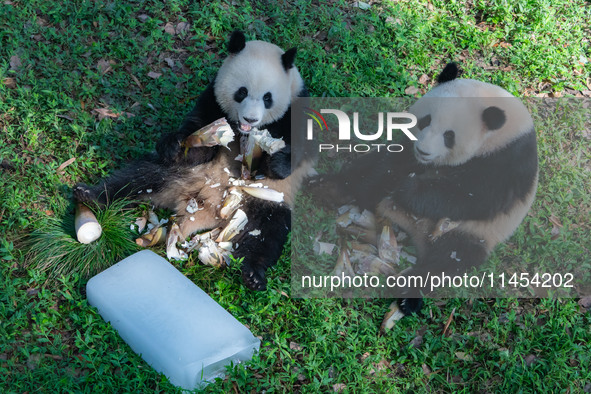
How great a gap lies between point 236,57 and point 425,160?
145cm

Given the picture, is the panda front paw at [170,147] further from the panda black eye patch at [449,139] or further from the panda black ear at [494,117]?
the panda black ear at [494,117]

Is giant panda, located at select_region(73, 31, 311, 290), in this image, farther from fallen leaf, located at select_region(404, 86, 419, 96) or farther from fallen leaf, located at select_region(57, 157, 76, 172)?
fallen leaf, located at select_region(404, 86, 419, 96)

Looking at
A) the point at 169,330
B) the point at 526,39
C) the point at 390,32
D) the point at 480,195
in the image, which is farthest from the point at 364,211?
the point at 526,39

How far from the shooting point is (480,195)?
3.71 m

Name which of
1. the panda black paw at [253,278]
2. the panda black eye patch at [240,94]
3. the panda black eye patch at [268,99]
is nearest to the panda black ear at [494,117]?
the panda black eye patch at [268,99]

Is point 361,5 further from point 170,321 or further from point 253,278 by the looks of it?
point 170,321

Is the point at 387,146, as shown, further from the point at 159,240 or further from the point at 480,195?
the point at 159,240

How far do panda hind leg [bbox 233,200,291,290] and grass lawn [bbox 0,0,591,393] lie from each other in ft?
0.37

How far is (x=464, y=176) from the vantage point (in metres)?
3.75

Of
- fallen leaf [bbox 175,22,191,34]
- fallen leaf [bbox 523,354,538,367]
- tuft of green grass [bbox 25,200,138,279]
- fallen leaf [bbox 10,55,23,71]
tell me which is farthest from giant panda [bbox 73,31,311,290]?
fallen leaf [bbox 523,354,538,367]

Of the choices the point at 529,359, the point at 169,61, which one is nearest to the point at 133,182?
the point at 169,61

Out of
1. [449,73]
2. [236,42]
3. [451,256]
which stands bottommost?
[451,256]

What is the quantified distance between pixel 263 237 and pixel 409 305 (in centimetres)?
107

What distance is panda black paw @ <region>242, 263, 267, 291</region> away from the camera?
144 inches
